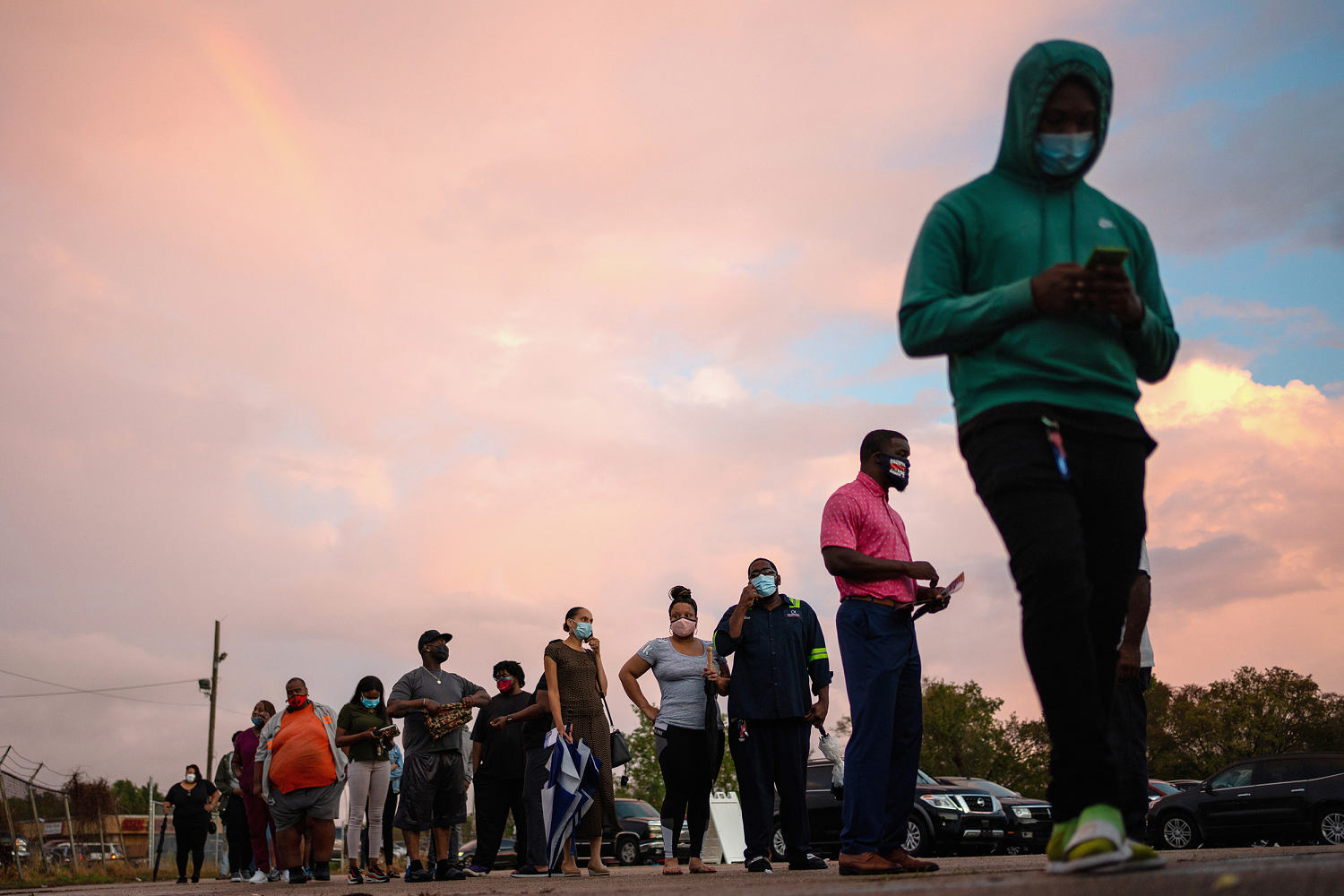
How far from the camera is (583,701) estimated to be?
32.9 feet

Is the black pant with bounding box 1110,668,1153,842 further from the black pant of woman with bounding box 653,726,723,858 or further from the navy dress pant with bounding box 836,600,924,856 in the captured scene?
the black pant of woman with bounding box 653,726,723,858

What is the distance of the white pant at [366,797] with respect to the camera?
422 inches

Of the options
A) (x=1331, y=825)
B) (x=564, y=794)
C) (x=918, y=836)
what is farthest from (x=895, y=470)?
(x=1331, y=825)

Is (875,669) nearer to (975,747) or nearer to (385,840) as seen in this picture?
(385,840)

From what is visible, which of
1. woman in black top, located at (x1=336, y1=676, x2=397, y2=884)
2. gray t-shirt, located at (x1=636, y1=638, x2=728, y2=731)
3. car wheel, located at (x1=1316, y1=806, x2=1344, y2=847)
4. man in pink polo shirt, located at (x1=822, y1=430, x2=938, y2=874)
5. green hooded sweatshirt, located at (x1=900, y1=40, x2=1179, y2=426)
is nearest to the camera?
green hooded sweatshirt, located at (x1=900, y1=40, x2=1179, y2=426)

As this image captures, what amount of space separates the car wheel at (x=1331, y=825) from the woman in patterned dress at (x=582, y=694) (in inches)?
499

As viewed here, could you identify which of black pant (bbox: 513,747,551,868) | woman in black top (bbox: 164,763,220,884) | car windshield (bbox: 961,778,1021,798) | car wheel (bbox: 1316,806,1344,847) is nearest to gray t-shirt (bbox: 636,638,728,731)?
black pant (bbox: 513,747,551,868)

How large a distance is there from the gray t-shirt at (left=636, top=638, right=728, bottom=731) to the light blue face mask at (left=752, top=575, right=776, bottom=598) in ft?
3.49

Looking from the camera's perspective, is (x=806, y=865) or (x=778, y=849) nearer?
(x=806, y=865)

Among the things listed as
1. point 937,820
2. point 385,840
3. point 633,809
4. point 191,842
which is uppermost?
point 385,840

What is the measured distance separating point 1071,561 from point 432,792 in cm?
841

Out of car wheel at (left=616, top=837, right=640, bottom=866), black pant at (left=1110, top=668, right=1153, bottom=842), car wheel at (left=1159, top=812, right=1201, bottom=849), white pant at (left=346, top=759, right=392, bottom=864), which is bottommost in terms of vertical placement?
car wheel at (left=616, top=837, right=640, bottom=866)

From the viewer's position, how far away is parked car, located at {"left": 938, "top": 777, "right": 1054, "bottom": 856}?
687 inches

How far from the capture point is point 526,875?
10.7 meters
